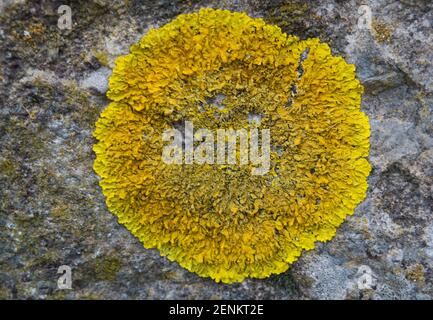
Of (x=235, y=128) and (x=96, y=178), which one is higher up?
(x=235, y=128)

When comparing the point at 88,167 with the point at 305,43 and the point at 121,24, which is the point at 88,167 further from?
the point at 305,43

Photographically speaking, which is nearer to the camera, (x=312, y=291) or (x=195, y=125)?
(x=195, y=125)
